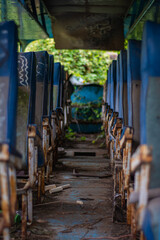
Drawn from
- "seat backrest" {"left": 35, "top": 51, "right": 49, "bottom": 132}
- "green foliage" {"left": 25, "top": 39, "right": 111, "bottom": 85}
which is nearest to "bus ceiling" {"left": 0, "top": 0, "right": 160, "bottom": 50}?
"seat backrest" {"left": 35, "top": 51, "right": 49, "bottom": 132}

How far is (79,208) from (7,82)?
1741 mm

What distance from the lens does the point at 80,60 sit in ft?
39.3

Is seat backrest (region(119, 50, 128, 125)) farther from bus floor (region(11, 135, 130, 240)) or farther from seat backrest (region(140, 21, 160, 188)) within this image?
seat backrest (region(140, 21, 160, 188))

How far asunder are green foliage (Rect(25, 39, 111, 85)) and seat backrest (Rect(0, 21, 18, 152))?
9.89 m

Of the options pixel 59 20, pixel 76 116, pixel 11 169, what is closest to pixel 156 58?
pixel 11 169

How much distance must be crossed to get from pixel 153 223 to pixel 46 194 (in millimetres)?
2157

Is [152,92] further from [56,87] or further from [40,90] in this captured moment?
[56,87]

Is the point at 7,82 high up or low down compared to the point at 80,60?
down

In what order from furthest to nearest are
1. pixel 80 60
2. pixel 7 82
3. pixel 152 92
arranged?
Result: pixel 80 60 → pixel 7 82 → pixel 152 92

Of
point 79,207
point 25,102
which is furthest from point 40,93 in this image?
point 79,207

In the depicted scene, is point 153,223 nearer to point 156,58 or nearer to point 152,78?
point 152,78

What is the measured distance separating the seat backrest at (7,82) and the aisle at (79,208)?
106cm

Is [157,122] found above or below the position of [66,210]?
above

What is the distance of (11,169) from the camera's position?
5.10 feet
